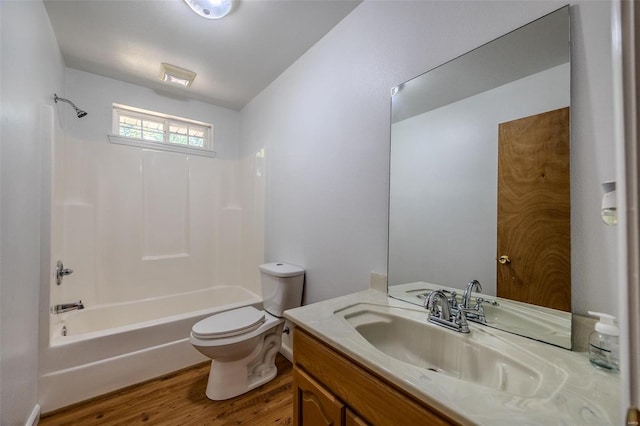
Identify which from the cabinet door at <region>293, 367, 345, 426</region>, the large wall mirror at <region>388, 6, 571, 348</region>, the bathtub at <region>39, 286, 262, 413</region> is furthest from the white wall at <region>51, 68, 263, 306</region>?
the large wall mirror at <region>388, 6, 571, 348</region>

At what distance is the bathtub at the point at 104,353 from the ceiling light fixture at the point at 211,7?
2.10 metres

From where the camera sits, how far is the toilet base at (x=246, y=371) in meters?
1.71

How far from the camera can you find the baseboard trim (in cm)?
141

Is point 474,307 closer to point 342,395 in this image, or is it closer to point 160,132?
point 342,395

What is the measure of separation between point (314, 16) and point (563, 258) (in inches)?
70.7

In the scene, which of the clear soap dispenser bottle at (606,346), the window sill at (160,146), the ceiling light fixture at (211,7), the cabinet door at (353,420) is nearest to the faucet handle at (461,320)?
the clear soap dispenser bottle at (606,346)

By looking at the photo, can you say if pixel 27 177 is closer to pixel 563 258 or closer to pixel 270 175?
pixel 270 175

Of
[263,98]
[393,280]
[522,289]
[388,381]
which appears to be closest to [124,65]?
[263,98]

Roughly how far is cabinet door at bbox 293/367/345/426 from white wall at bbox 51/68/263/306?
1.68m

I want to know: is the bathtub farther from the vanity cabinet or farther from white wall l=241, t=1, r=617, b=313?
the vanity cabinet

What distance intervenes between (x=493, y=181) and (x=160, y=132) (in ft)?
9.82

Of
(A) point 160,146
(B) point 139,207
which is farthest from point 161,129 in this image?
(B) point 139,207

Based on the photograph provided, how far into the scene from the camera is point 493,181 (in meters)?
1.03

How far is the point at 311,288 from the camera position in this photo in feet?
6.44
